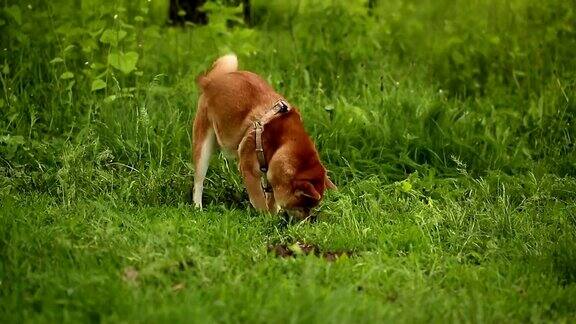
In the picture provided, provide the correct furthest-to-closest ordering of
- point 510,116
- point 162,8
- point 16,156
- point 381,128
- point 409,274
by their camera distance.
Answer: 1. point 162,8
2. point 510,116
3. point 381,128
4. point 16,156
5. point 409,274

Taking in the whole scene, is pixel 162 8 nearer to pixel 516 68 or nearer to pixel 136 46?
pixel 136 46

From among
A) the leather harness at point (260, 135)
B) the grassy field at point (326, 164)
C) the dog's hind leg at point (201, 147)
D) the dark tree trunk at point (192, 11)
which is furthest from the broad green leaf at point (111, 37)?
the dark tree trunk at point (192, 11)

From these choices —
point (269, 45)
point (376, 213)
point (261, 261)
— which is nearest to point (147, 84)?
point (269, 45)

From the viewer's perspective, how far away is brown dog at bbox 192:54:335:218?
199 inches

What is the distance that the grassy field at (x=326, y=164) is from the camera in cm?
380

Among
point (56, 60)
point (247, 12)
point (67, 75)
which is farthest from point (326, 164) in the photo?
point (247, 12)

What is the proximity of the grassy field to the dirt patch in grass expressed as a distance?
0.02 meters

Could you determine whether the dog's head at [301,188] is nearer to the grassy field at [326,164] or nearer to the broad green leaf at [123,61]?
the grassy field at [326,164]

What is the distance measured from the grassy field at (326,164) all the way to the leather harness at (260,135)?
0.93ft

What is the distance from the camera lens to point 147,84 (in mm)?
6789

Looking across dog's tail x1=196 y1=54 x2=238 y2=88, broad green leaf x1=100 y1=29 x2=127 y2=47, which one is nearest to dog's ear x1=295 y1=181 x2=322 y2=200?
dog's tail x1=196 y1=54 x2=238 y2=88

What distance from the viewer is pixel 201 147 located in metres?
5.62

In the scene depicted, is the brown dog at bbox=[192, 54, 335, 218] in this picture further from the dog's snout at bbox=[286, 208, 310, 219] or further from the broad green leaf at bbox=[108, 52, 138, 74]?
the broad green leaf at bbox=[108, 52, 138, 74]

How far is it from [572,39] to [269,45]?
3.08m
